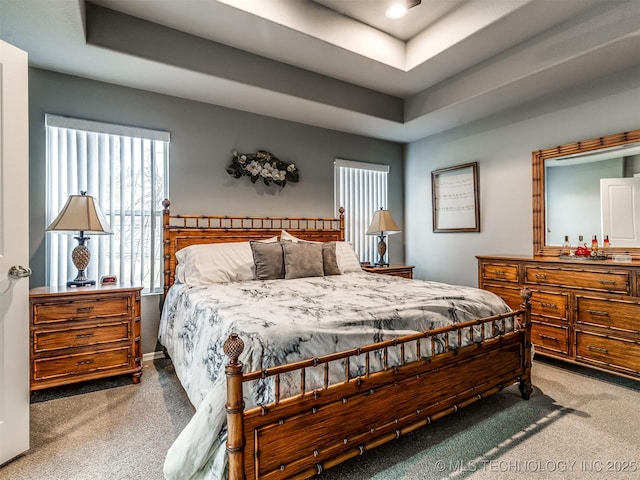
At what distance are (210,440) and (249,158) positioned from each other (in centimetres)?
301

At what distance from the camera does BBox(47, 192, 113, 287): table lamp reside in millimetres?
2607

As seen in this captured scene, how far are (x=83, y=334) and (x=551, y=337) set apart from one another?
385 centimetres

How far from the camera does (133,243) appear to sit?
3.27 metres

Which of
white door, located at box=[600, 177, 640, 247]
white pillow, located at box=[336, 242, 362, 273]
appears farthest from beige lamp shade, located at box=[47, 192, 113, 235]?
white door, located at box=[600, 177, 640, 247]

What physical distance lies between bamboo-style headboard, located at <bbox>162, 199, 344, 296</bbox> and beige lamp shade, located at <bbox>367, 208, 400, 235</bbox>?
0.41m

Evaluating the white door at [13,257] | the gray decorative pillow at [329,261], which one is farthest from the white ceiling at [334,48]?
the gray decorative pillow at [329,261]

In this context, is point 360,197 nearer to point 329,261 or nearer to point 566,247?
point 329,261

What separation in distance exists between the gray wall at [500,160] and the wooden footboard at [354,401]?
A: 200 centimetres

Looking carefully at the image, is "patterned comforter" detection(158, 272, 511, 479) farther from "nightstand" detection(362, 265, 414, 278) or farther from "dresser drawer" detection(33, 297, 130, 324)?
"nightstand" detection(362, 265, 414, 278)

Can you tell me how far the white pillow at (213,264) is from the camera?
296 cm

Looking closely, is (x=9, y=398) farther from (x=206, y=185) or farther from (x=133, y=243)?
(x=206, y=185)

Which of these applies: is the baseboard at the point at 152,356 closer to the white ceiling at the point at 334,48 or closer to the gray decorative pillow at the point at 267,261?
the gray decorative pillow at the point at 267,261

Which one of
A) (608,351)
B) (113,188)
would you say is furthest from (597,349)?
(113,188)

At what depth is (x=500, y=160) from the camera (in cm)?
390
